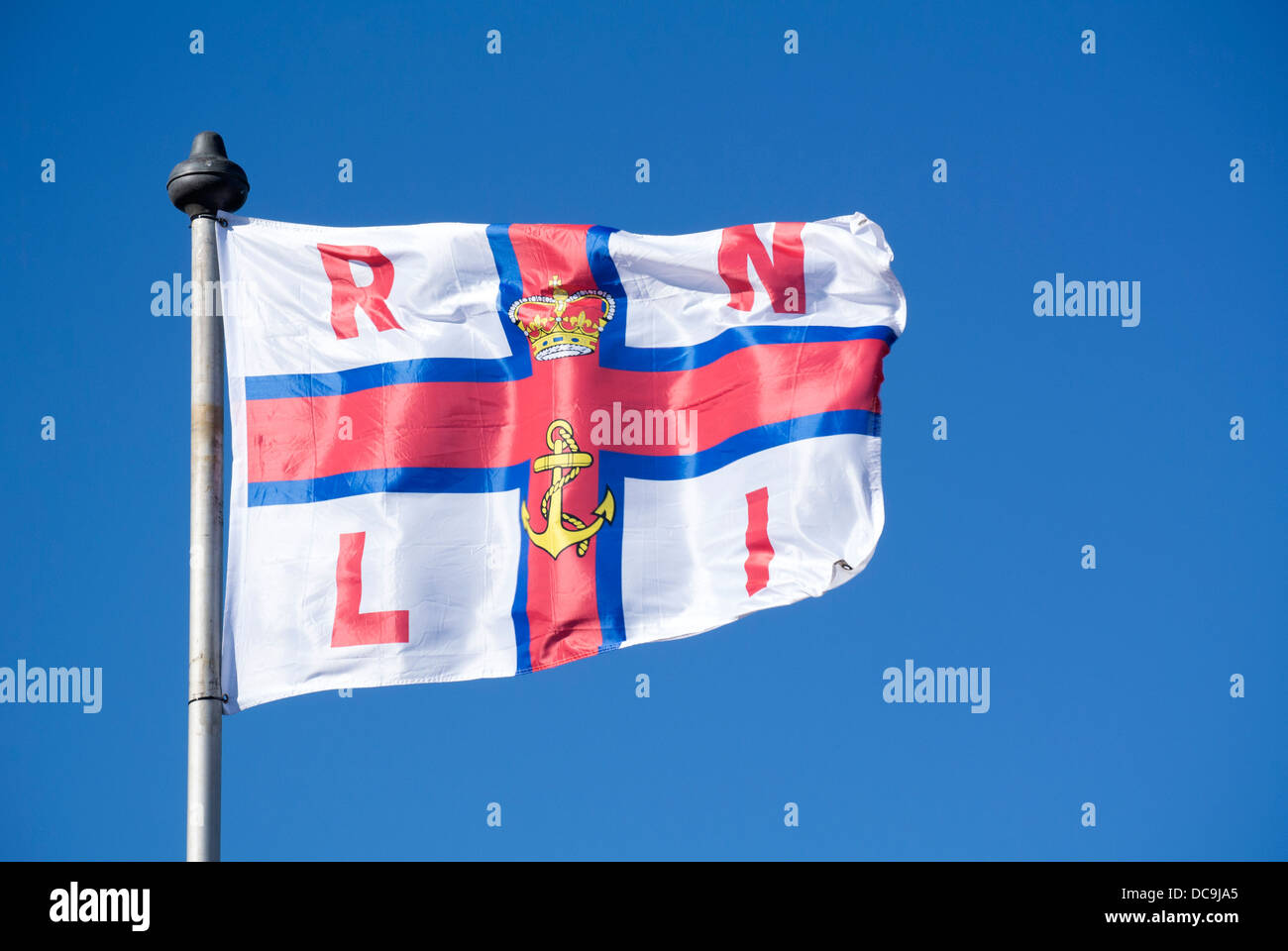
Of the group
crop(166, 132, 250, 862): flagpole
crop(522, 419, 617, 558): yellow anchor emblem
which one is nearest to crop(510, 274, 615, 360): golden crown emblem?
crop(522, 419, 617, 558): yellow anchor emblem

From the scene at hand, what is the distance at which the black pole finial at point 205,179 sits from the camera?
1634 cm

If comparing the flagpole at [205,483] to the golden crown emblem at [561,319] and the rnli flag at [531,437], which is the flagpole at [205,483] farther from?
the golden crown emblem at [561,319]

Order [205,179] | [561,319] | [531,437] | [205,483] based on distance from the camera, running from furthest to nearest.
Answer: [561,319] < [531,437] < [205,179] < [205,483]

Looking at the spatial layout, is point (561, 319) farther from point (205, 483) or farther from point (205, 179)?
point (205, 483)

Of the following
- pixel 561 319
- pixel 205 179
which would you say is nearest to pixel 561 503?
pixel 561 319

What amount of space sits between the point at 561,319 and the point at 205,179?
3.60 m

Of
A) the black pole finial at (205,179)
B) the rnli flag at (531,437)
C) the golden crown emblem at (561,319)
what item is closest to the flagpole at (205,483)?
the black pole finial at (205,179)

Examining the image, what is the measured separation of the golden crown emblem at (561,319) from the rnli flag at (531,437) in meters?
0.02

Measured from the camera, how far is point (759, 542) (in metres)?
18.0

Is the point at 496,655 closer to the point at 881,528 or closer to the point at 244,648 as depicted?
the point at 244,648

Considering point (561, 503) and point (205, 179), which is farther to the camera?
point (561, 503)

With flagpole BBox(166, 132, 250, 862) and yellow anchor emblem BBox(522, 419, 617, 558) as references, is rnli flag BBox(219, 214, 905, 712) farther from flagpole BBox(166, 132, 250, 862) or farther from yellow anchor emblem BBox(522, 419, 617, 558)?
flagpole BBox(166, 132, 250, 862)

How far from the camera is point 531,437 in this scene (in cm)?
1816
